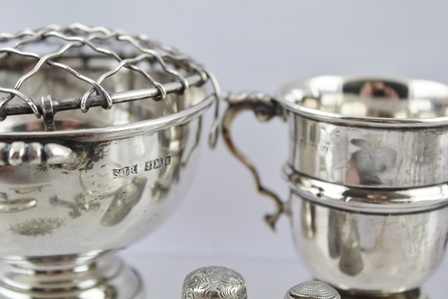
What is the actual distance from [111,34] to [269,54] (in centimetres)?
27

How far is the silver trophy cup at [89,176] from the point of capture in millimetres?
566

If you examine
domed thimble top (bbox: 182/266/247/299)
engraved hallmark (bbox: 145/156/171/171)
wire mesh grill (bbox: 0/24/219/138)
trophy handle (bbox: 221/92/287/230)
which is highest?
wire mesh grill (bbox: 0/24/219/138)

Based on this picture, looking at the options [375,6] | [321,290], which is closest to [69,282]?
[321,290]

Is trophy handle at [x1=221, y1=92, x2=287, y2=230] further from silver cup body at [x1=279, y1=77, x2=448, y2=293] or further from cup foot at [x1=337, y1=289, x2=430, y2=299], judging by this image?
cup foot at [x1=337, y1=289, x2=430, y2=299]

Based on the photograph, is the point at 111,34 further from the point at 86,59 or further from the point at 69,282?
the point at 69,282

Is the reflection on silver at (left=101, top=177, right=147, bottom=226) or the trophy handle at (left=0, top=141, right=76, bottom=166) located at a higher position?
the trophy handle at (left=0, top=141, right=76, bottom=166)

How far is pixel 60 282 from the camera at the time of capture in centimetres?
71

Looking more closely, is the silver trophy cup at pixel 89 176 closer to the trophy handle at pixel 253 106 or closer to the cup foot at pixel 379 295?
the trophy handle at pixel 253 106

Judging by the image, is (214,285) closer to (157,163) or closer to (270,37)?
(157,163)

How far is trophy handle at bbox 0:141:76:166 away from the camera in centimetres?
53

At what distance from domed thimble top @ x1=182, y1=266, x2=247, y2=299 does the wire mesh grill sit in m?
0.18

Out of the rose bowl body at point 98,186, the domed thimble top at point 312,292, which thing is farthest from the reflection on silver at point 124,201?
the domed thimble top at point 312,292

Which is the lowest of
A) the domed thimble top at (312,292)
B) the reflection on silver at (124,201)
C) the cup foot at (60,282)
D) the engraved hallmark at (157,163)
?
the cup foot at (60,282)

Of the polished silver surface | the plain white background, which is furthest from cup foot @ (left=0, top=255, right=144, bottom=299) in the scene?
the polished silver surface
